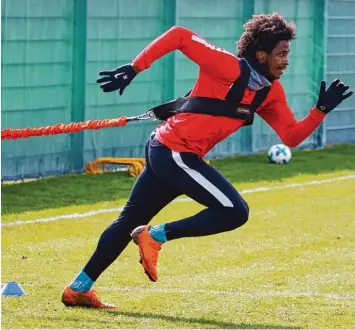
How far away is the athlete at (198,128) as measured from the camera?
8273 mm

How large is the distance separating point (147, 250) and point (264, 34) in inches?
61.5

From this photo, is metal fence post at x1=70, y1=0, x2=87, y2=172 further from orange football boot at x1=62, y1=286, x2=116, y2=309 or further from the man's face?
the man's face

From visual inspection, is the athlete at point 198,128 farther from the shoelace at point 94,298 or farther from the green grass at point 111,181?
the green grass at point 111,181

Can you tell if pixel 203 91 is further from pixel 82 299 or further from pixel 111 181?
pixel 111 181

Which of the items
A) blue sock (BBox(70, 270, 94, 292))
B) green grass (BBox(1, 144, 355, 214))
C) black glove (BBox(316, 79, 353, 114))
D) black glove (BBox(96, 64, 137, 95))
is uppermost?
black glove (BBox(96, 64, 137, 95))

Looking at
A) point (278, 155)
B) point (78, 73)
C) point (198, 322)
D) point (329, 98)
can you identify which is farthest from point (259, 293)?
point (278, 155)

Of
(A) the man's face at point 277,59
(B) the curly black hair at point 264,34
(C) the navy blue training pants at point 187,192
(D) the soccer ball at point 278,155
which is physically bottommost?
(D) the soccer ball at point 278,155

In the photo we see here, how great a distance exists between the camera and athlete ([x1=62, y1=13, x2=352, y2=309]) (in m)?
8.27

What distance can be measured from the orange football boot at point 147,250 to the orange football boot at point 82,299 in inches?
23.1

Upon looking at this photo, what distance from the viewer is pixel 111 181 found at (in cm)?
1582

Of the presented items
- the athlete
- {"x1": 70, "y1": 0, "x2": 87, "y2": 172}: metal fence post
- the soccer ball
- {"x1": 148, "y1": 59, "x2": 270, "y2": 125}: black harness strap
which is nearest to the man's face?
the athlete

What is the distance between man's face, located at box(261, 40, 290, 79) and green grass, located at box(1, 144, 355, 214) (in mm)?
5481

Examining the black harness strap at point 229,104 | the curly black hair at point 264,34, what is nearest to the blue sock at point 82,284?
the black harness strap at point 229,104

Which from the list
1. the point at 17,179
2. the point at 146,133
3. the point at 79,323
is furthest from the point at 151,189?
the point at 146,133
